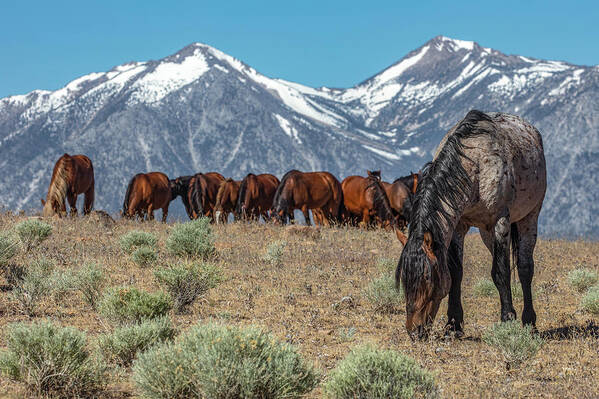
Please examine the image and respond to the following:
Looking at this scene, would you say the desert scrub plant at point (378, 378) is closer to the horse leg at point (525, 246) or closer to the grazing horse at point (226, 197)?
the horse leg at point (525, 246)

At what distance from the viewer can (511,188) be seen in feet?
25.9

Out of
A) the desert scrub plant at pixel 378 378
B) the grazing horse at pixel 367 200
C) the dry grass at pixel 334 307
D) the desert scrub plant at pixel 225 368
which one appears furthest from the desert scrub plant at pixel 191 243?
the grazing horse at pixel 367 200

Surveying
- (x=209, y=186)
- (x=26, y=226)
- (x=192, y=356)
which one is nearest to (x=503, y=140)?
(x=192, y=356)

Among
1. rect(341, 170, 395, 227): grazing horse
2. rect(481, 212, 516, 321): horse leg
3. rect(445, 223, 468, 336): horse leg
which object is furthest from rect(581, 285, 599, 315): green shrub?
rect(341, 170, 395, 227): grazing horse

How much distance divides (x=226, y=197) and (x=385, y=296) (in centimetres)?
1639

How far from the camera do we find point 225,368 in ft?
15.2

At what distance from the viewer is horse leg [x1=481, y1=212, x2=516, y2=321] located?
25.5ft

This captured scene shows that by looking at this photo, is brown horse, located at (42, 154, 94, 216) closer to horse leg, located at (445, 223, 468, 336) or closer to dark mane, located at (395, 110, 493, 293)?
horse leg, located at (445, 223, 468, 336)

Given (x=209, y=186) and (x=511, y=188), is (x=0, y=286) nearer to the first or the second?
(x=511, y=188)

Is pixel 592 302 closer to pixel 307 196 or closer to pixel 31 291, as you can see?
pixel 31 291

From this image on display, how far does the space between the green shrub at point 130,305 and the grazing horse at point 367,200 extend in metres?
13.3

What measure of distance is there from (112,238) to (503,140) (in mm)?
8916

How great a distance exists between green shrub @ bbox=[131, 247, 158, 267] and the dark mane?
537 centimetres

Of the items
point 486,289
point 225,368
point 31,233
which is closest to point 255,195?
point 31,233
